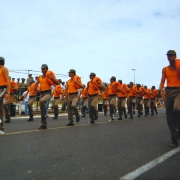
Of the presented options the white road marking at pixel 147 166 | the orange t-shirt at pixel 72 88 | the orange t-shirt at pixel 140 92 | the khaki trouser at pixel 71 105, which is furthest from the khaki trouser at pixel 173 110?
the orange t-shirt at pixel 140 92

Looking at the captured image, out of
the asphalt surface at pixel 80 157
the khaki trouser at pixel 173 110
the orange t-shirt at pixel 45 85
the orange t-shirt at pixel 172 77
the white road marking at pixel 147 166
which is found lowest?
the white road marking at pixel 147 166

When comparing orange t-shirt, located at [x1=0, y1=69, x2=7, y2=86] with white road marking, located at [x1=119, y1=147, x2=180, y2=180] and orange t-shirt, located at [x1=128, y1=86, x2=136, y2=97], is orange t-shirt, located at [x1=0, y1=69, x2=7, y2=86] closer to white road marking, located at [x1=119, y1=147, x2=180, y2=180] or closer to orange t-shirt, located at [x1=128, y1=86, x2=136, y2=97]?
white road marking, located at [x1=119, y1=147, x2=180, y2=180]

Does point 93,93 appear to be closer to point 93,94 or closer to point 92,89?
point 93,94

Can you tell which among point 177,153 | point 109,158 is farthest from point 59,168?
point 177,153

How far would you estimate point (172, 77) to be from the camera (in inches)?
284

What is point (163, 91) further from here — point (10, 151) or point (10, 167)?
point (10, 167)

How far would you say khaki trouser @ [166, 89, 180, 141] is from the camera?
6.96 m

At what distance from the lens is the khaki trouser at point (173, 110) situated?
6.96 m

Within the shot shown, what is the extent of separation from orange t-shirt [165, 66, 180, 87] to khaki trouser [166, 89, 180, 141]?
0.16 metres

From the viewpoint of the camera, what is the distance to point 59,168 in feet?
15.7

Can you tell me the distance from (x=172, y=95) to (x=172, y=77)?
15.6 inches

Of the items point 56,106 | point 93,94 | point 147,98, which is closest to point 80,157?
point 93,94

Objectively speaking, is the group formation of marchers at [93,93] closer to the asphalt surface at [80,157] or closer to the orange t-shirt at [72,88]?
the orange t-shirt at [72,88]

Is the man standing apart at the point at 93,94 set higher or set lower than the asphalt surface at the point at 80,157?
higher
